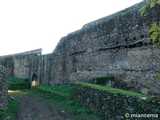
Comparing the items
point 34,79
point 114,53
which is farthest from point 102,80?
point 34,79

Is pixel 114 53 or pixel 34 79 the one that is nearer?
pixel 114 53

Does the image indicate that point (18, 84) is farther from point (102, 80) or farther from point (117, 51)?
point (117, 51)

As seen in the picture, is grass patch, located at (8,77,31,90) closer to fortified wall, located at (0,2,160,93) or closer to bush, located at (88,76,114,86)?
fortified wall, located at (0,2,160,93)

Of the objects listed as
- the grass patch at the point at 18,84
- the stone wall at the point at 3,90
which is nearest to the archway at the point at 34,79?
the grass patch at the point at 18,84

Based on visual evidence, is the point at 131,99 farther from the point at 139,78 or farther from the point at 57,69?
the point at 57,69

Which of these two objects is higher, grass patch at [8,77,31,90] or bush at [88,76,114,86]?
bush at [88,76,114,86]

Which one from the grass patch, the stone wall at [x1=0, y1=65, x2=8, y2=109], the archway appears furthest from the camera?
the archway

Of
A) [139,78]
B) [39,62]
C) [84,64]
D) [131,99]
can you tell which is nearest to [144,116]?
[131,99]

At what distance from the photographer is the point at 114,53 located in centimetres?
995

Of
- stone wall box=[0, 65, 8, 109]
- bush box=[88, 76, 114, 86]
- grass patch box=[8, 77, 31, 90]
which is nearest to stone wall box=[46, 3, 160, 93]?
bush box=[88, 76, 114, 86]

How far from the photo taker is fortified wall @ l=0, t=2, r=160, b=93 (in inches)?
314

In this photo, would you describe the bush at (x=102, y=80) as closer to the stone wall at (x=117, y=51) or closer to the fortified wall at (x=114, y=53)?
the fortified wall at (x=114, y=53)

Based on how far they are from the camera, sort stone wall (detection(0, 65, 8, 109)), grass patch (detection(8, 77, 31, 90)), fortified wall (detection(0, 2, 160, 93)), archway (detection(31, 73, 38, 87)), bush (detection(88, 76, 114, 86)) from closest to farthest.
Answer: fortified wall (detection(0, 2, 160, 93)), stone wall (detection(0, 65, 8, 109)), bush (detection(88, 76, 114, 86)), grass patch (detection(8, 77, 31, 90)), archway (detection(31, 73, 38, 87))

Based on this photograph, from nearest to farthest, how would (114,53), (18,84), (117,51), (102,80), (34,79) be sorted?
1. (102,80)
2. (117,51)
3. (114,53)
4. (18,84)
5. (34,79)
